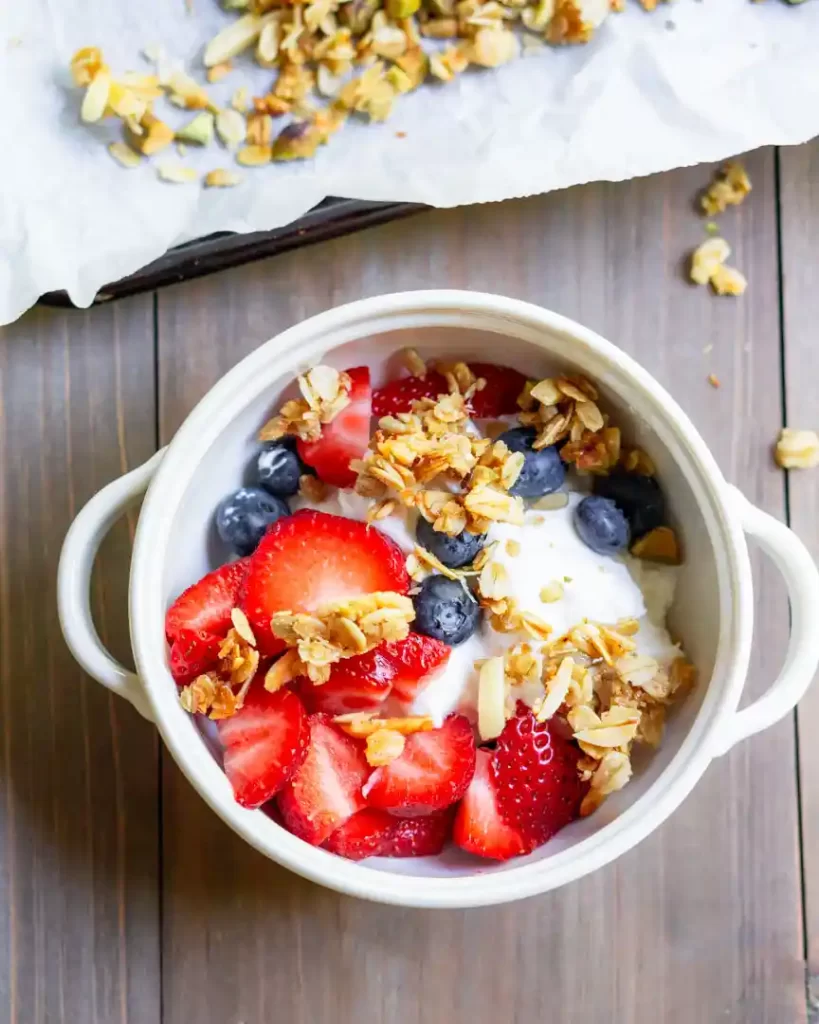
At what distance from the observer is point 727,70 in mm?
675

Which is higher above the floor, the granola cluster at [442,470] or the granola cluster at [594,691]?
the granola cluster at [442,470]

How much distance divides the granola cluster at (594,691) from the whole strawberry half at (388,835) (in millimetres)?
60

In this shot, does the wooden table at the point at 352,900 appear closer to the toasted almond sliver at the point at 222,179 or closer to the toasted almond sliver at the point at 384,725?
Answer: the toasted almond sliver at the point at 222,179

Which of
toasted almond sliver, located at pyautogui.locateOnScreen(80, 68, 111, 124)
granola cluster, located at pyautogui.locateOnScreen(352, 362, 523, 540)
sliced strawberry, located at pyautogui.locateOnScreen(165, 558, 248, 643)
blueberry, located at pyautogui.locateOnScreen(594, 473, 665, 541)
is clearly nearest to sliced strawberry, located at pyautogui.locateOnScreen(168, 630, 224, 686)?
sliced strawberry, located at pyautogui.locateOnScreen(165, 558, 248, 643)

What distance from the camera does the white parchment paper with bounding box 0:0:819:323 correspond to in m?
0.66

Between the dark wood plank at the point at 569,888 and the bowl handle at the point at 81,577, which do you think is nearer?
the bowl handle at the point at 81,577

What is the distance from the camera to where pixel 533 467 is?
0.57 meters

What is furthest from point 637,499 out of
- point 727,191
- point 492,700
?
point 727,191

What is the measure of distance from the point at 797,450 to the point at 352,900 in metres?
0.40

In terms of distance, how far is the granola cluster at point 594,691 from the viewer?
55 cm

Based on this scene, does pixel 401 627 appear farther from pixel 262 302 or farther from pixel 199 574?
pixel 262 302

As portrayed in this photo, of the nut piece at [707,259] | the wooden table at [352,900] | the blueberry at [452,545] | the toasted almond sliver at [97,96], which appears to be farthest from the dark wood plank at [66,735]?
the nut piece at [707,259]

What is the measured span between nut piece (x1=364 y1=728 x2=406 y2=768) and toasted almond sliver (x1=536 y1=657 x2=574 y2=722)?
0.24 ft

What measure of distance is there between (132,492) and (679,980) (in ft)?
1.51
